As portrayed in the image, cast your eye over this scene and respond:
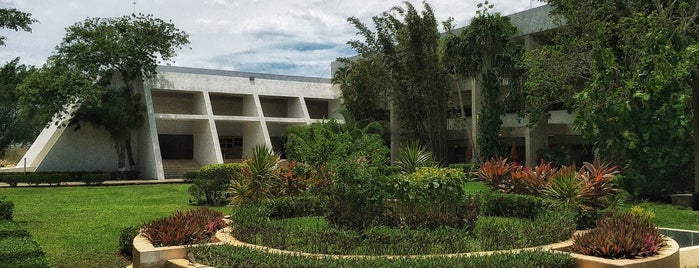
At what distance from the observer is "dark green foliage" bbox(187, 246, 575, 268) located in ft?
18.2

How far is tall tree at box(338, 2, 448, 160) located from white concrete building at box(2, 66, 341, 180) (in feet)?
21.1

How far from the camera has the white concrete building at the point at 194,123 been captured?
97.5ft

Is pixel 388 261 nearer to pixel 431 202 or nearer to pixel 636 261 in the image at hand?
pixel 636 261

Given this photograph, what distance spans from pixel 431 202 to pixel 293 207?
3447mm

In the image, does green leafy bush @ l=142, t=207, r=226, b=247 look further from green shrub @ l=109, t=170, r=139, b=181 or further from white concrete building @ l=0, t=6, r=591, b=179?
green shrub @ l=109, t=170, r=139, b=181

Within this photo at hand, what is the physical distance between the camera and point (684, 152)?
16875 mm

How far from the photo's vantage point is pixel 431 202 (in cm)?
844

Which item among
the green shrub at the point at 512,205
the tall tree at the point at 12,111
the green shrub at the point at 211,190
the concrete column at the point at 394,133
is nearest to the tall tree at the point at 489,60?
the concrete column at the point at 394,133

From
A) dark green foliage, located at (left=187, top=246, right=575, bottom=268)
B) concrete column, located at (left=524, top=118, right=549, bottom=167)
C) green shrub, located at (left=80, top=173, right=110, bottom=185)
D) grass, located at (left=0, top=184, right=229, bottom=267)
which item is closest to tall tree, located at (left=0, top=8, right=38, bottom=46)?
grass, located at (left=0, top=184, right=229, bottom=267)

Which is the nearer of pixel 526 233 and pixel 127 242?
pixel 526 233

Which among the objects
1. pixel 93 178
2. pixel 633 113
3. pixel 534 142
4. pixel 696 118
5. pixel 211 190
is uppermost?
pixel 633 113

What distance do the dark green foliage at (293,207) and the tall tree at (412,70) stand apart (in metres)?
17.6

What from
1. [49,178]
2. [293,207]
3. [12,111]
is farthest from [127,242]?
[12,111]

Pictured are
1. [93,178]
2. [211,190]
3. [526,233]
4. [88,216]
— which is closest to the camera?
[526,233]
